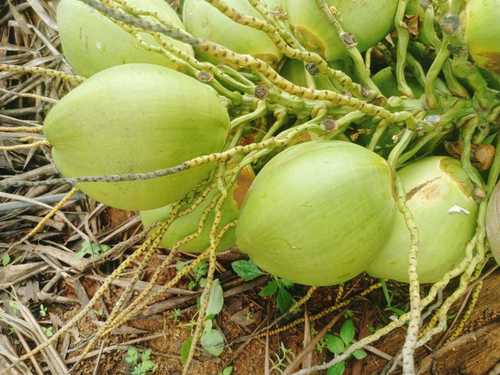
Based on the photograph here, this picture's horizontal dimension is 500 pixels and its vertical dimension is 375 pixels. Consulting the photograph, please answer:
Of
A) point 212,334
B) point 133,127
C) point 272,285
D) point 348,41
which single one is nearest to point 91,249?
point 212,334

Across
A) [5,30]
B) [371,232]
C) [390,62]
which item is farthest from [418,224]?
[5,30]

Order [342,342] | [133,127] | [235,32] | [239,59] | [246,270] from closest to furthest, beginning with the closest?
[239,59], [133,127], [235,32], [342,342], [246,270]

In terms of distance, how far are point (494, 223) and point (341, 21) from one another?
0.46 meters

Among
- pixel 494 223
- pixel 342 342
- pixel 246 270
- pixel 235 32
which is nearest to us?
pixel 494 223

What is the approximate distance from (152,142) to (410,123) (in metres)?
0.46

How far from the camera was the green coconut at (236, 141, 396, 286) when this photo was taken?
38.6 inches

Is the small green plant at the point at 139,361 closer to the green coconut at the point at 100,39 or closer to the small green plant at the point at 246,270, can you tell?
the small green plant at the point at 246,270

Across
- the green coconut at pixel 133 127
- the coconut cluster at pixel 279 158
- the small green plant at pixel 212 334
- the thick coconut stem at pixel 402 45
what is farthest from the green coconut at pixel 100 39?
the small green plant at pixel 212 334

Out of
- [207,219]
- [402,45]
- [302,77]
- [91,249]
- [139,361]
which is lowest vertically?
[139,361]

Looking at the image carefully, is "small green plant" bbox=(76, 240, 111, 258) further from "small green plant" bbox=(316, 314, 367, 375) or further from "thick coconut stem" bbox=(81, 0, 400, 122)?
"thick coconut stem" bbox=(81, 0, 400, 122)

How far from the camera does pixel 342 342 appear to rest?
55.3 inches

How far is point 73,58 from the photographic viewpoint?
118cm

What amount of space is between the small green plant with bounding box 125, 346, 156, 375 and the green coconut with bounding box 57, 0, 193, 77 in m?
0.77

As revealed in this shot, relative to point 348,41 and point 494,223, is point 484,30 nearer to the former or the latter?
point 348,41
